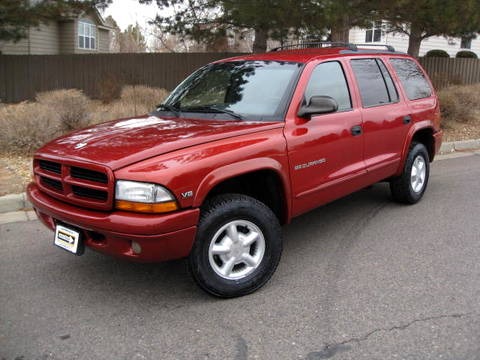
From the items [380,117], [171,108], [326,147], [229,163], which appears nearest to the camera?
[229,163]

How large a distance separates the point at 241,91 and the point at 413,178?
257 centimetres

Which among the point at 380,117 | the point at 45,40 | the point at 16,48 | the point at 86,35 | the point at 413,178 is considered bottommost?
the point at 413,178

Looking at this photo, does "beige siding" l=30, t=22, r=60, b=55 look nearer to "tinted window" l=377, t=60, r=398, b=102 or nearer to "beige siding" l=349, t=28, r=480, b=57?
"beige siding" l=349, t=28, r=480, b=57

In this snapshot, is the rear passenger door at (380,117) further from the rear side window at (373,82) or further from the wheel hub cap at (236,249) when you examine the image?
the wheel hub cap at (236,249)

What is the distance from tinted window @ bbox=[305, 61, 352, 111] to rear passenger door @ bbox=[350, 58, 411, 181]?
0.22 m

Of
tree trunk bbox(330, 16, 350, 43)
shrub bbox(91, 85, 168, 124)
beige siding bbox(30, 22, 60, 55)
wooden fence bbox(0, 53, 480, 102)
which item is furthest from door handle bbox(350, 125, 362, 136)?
beige siding bbox(30, 22, 60, 55)

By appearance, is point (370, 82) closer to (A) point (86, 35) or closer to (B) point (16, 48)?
(B) point (16, 48)

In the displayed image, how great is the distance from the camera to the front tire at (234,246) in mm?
3361

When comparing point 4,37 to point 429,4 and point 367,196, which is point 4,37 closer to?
point 429,4

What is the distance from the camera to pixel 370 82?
5.01m

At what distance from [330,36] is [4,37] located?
35.2ft

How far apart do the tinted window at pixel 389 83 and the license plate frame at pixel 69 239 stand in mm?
3491

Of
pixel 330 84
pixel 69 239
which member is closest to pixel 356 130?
pixel 330 84

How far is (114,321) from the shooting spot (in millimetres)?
3316
